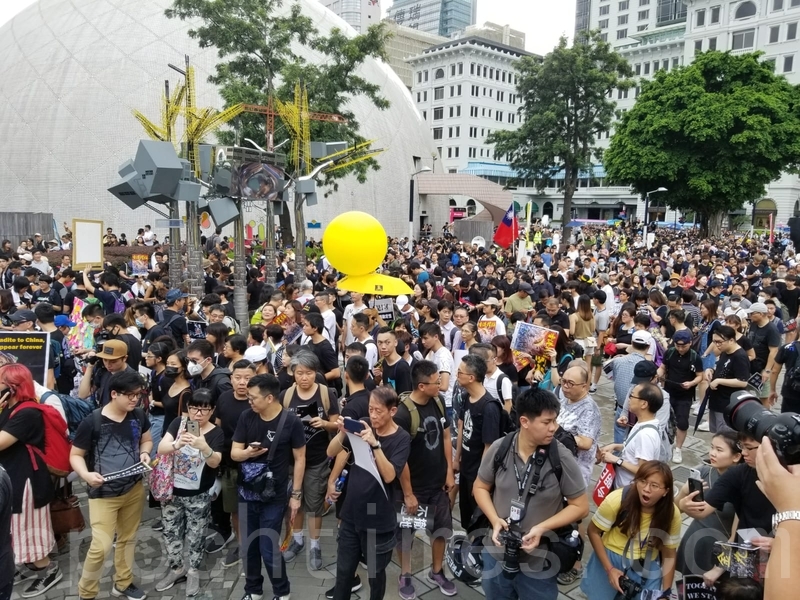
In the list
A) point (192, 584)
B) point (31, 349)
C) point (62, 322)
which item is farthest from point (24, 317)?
point (192, 584)

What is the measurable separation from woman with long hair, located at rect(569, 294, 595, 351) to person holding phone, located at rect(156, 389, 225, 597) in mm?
5794

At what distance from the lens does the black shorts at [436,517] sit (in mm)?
4023

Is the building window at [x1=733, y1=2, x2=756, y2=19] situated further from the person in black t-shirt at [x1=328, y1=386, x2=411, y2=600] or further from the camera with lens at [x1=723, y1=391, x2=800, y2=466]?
the person in black t-shirt at [x1=328, y1=386, x2=411, y2=600]

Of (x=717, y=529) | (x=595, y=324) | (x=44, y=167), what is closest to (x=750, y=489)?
(x=717, y=529)

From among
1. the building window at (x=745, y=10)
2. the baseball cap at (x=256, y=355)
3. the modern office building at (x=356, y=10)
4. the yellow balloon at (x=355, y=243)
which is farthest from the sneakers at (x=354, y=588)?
the modern office building at (x=356, y=10)

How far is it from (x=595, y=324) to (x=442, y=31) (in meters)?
153

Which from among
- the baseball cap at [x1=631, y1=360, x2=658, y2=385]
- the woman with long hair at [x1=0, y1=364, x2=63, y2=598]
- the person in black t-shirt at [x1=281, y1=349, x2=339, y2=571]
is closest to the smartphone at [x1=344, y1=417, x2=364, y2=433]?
the person in black t-shirt at [x1=281, y1=349, x2=339, y2=571]

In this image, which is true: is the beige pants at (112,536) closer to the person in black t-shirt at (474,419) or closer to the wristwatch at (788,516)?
the person in black t-shirt at (474,419)

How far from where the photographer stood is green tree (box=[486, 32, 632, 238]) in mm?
29281

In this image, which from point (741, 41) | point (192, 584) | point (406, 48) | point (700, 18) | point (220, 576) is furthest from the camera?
point (406, 48)

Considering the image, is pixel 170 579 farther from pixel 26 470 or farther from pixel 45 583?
pixel 26 470

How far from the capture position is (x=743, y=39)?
49.0 m

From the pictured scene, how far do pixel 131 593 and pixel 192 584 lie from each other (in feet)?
1.47

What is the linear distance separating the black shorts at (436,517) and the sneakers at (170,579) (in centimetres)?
169
